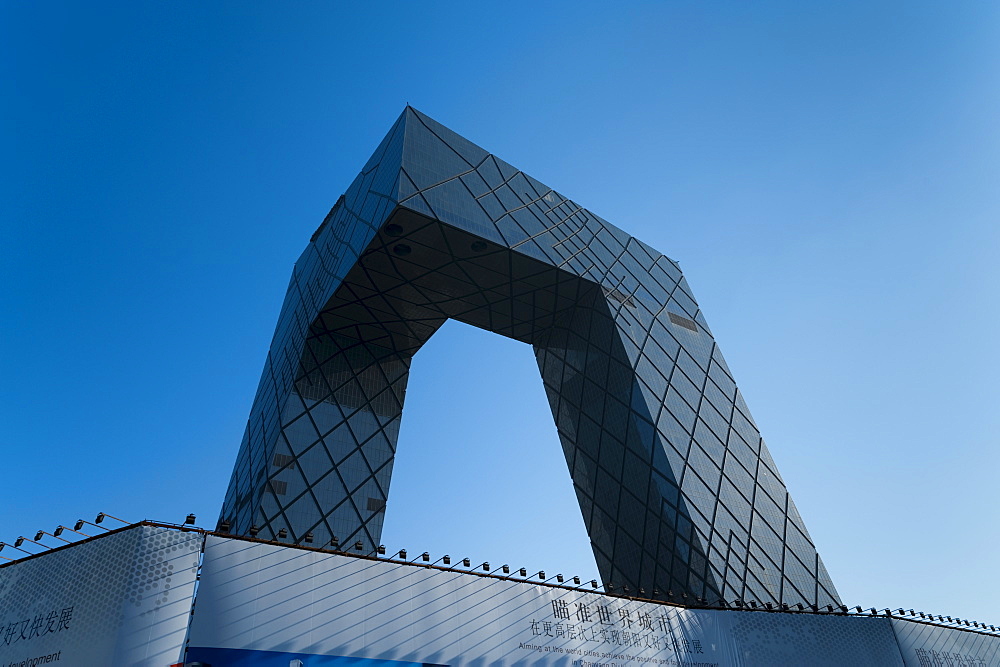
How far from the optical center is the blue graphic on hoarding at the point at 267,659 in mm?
15352

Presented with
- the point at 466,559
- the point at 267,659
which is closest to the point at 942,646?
the point at 466,559

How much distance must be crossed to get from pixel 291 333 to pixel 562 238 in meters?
17.6

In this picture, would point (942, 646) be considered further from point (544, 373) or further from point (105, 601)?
point (105, 601)

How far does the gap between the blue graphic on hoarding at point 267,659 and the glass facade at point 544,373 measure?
1632 centimetres

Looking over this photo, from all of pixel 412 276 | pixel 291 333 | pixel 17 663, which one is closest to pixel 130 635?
pixel 17 663

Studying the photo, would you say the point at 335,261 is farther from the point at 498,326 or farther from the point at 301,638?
the point at 301,638

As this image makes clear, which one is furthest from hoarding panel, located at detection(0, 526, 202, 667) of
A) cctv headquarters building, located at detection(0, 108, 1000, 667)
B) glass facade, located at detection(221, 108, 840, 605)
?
glass facade, located at detection(221, 108, 840, 605)

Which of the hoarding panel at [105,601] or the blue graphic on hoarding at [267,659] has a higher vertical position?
the hoarding panel at [105,601]

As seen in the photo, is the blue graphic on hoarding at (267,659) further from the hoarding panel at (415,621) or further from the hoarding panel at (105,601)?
the hoarding panel at (105,601)

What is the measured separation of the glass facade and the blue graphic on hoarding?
16324 mm

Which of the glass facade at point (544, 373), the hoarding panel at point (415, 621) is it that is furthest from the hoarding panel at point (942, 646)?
the hoarding panel at point (415, 621)

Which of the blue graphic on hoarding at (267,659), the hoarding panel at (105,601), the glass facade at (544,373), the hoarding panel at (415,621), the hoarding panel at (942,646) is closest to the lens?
the hoarding panel at (105,601)

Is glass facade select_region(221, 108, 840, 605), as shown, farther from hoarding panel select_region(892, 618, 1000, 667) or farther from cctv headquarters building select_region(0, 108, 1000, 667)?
hoarding panel select_region(892, 618, 1000, 667)

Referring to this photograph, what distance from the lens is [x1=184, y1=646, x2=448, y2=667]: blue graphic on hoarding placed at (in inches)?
604
